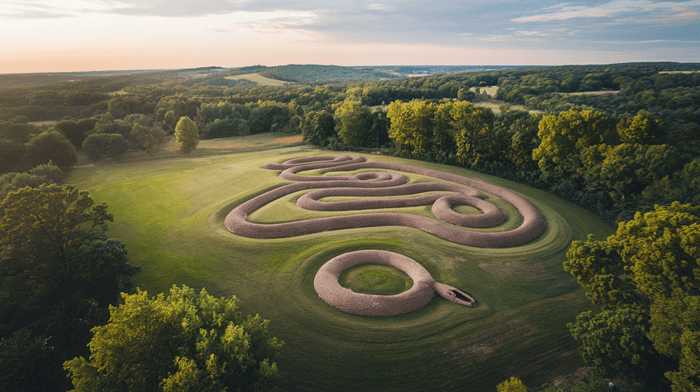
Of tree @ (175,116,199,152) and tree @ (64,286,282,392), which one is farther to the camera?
tree @ (175,116,199,152)

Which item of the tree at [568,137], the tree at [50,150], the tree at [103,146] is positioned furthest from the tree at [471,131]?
the tree at [50,150]

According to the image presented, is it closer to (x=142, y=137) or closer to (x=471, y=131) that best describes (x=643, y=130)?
(x=471, y=131)

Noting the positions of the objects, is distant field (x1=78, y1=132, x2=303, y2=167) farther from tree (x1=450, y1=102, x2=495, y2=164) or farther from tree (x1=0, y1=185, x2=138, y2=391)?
tree (x1=0, y1=185, x2=138, y2=391)

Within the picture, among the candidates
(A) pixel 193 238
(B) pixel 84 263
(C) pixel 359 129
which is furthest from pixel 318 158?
(B) pixel 84 263

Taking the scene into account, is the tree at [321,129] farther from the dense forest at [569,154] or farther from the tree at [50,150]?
the tree at [50,150]

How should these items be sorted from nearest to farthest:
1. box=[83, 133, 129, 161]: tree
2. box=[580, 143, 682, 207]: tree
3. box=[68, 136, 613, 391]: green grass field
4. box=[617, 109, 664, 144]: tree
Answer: box=[68, 136, 613, 391]: green grass field < box=[580, 143, 682, 207]: tree < box=[617, 109, 664, 144]: tree < box=[83, 133, 129, 161]: tree

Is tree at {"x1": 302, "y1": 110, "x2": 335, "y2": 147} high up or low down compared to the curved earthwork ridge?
up

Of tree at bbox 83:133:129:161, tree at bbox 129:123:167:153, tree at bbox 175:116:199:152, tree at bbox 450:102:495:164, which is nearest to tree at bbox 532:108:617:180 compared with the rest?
tree at bbox 450:102:495:164

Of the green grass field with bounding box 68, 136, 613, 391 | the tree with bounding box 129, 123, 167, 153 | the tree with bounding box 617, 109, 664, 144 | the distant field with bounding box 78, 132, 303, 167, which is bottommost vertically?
the green grass field with bounding box 68, 136, 613, 391
